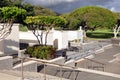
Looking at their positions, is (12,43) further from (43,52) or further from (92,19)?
(92,19)

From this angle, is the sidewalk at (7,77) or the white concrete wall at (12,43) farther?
the white concrete wall at (12,43)

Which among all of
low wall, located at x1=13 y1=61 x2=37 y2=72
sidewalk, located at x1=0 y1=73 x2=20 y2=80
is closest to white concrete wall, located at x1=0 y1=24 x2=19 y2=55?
low wall, located at x1=13 y1=61 x2=37 y2=72

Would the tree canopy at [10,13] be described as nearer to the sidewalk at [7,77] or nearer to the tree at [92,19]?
the sidewalk at [7,77]

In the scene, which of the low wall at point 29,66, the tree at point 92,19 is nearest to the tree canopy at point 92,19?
the tree at point 92,19

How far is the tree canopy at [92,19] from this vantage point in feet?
168

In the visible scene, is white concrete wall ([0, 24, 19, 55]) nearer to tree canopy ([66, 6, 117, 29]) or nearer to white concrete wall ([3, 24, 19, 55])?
white concrete wall ([3, 24, 19, 55])

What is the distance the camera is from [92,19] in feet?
169

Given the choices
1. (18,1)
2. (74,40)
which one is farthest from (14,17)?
(18,1)

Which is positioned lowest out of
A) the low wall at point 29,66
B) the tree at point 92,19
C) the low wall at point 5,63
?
the low wall at point 29,66

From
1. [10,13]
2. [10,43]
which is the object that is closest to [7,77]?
[10,13]

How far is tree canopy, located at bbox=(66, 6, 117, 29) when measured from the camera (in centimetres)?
5118

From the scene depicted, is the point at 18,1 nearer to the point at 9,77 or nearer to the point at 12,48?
the point at 12,48

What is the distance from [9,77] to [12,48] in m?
10.6

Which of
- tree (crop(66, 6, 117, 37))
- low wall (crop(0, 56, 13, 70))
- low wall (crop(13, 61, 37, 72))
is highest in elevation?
tree (crop(66, 6, 117, 37))
